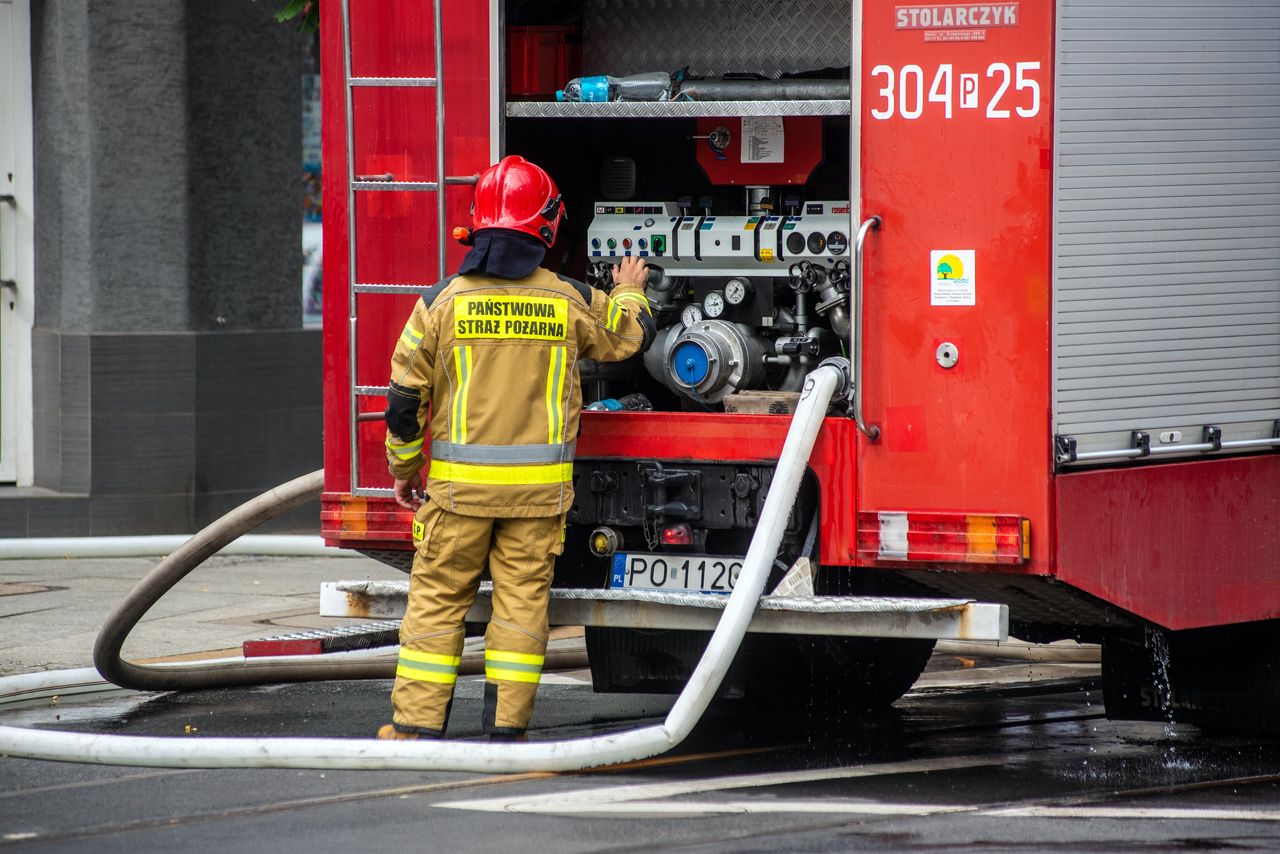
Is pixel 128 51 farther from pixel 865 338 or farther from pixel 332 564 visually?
pixel 865 338

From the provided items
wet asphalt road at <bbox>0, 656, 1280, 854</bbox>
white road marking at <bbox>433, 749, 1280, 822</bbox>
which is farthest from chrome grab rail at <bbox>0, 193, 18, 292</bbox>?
white road marking at <bbox>433, 749, 1280, 822</bbox>

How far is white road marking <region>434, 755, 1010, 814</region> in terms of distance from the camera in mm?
5617

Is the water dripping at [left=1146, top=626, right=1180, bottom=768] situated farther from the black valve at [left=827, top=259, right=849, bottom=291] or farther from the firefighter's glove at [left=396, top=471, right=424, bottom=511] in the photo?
the firefighter's glove at [left=396, top=471, right=424, bottom=511]

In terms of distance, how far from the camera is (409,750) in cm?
573

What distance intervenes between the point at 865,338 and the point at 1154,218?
0.94 metres

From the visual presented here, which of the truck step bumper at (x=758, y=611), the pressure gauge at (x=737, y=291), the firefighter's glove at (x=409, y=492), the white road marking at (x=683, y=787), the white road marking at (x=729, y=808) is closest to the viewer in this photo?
the white road marking at (x=729, y=808)

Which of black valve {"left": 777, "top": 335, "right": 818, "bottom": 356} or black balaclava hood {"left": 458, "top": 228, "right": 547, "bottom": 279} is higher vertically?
black balaclava hood {"left": 458, "top": 228, "right": 547, "bottom": 279}

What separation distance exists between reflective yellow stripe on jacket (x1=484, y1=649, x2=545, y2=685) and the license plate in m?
0.41

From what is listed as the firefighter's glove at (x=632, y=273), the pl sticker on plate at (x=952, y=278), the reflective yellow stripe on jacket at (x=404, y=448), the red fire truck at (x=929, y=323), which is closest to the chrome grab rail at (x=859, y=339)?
the red fire truck at (x=929, y=323)

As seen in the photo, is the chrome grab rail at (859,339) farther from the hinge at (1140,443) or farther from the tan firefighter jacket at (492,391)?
the tan firefighter jacket at (492,391)

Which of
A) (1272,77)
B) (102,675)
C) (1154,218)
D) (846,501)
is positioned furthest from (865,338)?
(102,675)

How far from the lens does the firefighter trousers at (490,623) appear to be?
6223mm

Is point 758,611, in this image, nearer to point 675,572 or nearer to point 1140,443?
point 675,572

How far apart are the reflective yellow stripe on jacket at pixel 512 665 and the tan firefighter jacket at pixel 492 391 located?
1.47 ft
